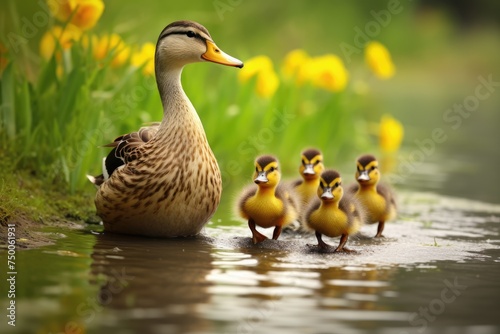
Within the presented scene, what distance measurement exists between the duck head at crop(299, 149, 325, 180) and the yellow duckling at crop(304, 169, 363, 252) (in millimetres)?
955

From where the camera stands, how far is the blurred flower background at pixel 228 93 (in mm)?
7500

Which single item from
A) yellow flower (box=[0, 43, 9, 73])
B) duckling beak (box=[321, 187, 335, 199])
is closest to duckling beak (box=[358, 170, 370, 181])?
duckling beak (box=[321, 187, 335, 199])

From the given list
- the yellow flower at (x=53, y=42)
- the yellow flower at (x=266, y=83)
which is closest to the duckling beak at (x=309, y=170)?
the yellow flower at (x=53, y=42)

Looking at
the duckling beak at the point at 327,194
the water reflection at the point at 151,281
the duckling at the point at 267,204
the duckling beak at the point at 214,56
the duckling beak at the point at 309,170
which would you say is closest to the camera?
the water reflection at the point at 151,281

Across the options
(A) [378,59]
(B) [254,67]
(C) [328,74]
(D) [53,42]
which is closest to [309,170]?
(D) [53,42]

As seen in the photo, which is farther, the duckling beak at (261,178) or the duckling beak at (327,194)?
the duckling beak at (261,178)

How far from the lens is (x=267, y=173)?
6.33m

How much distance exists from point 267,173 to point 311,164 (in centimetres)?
94

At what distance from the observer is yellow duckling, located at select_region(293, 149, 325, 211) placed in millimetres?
7199

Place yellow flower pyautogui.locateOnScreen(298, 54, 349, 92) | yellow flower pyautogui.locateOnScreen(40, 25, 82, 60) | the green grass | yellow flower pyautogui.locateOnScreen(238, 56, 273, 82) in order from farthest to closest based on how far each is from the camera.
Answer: yellow flower pyautogui.locateOnScreen(298, 54, 349, 92)
yellow flower pyautogui.locateOnScreen(238, 56, 273, 82)
yellow flower pyautogui.locateOnScreen(40, 25, 82, 60)
the green grass

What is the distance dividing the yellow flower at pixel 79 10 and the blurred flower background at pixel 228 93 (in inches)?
0.4

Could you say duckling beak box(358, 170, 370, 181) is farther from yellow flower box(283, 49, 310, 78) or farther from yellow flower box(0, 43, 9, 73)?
yellow flower box(283, 49, 310, 78)

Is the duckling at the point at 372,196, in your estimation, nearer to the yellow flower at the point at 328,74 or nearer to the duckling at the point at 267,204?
the duckling at the point at 267,204

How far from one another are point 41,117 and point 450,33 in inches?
769
